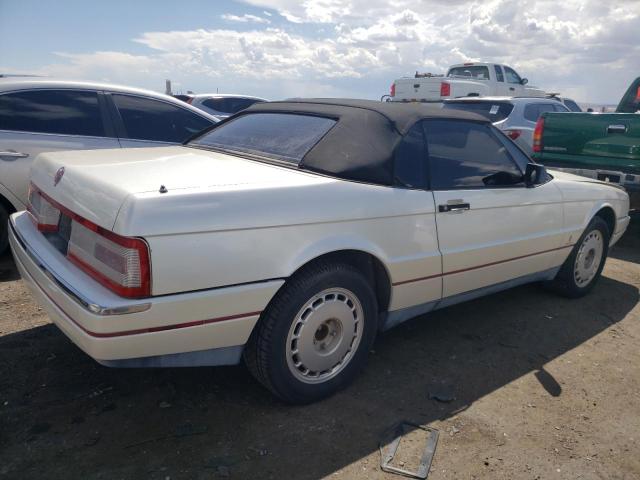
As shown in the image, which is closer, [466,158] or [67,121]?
[466,158]

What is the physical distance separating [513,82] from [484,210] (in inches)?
502

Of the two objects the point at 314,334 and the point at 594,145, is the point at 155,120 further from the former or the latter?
the point at 594,145

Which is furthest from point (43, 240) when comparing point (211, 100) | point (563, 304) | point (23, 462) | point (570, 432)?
point (211, 100)

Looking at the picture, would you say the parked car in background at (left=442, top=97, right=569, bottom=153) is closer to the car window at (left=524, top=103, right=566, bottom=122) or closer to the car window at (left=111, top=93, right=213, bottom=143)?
the car window at (left=524, top=103, right=566, bottom=122)

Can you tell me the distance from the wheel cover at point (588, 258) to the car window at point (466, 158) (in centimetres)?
125

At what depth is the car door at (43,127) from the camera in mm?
4438

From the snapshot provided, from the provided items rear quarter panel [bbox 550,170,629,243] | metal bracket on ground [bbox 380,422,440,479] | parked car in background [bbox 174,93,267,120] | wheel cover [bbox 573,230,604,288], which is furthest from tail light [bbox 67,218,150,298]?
parked car in background [bbox 174,93,267,120]

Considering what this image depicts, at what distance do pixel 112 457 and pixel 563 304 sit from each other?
3.73 meters

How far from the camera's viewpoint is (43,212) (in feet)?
9.16

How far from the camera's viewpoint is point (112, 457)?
7.52ft

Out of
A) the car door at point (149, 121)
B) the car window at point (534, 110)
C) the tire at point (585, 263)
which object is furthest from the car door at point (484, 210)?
the car window at point (534, 110)

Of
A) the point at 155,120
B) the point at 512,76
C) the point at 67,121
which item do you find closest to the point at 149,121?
the point at 155,120

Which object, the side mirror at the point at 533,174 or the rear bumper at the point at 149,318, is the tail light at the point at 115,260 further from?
the side mirror at the point at 533,174

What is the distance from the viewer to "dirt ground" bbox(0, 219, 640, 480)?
7.62ft
